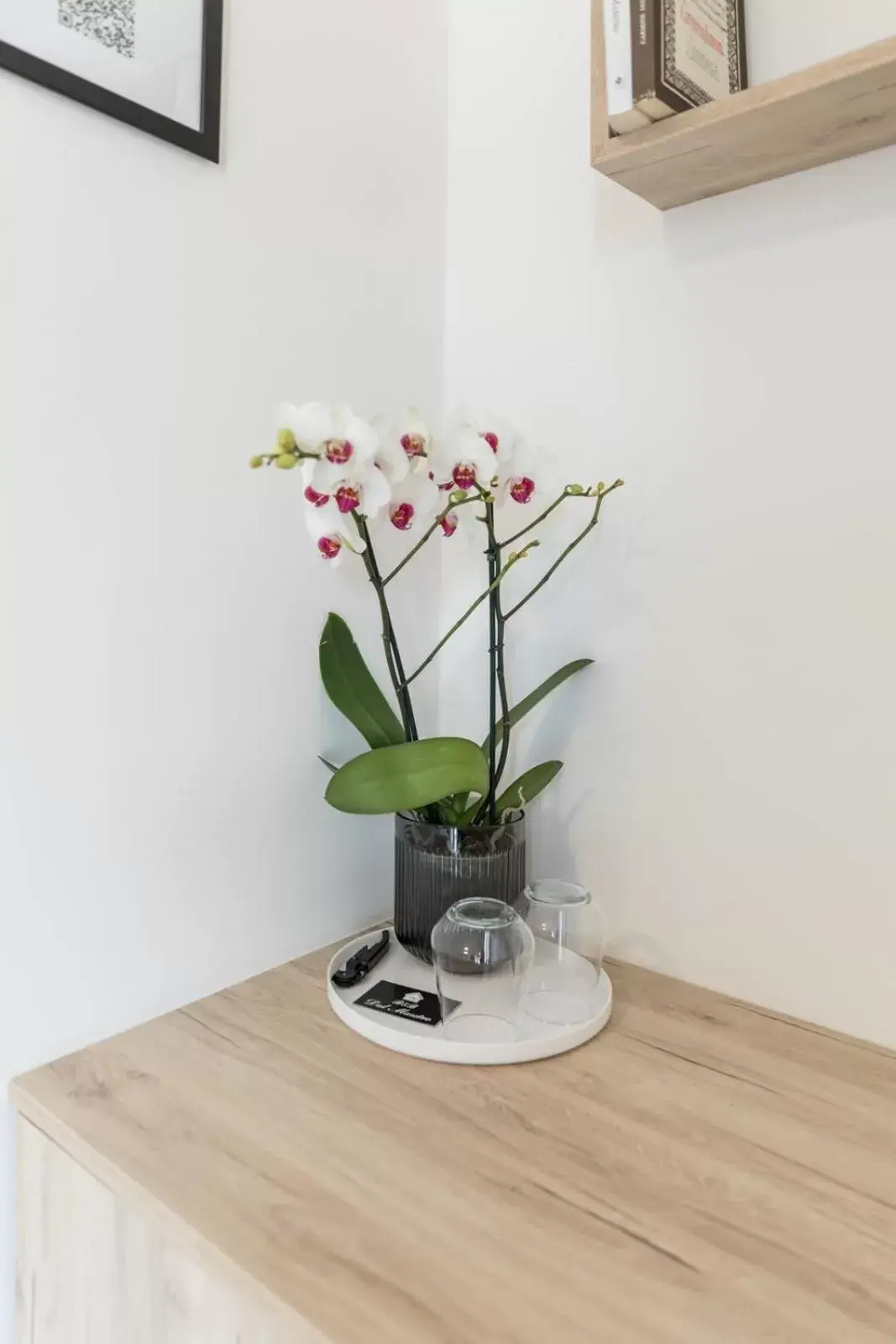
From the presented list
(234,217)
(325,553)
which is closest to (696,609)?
(325,553)

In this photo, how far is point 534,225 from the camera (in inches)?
43.5

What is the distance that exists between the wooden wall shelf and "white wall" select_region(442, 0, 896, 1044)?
0.13 ft

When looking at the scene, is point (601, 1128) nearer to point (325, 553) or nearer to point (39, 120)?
point (325, 553)

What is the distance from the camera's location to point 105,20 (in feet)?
2.70

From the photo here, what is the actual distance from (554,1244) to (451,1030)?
27 centimetres

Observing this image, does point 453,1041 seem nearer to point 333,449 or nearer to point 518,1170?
point 518,1170

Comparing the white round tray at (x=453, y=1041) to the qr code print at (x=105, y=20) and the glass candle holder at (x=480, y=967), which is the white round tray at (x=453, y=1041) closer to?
the glass candle holder at (x=480, y=967)


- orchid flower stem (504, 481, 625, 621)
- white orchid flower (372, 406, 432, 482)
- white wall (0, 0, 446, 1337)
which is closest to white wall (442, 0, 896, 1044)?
orchid flower stem (504, 481, 625, 621)

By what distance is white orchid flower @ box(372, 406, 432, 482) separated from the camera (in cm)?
89

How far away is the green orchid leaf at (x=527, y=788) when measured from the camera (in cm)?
102

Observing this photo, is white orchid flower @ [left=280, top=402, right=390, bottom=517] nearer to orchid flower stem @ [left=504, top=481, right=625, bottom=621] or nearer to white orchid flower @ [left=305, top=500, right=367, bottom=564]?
white orchid flower @ [left=305, top=500, right=367, bottom=564]

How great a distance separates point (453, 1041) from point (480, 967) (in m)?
0.07

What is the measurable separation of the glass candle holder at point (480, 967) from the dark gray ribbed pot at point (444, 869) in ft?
0.17

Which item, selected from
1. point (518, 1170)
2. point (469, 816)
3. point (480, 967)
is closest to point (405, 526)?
point (469, 816)
